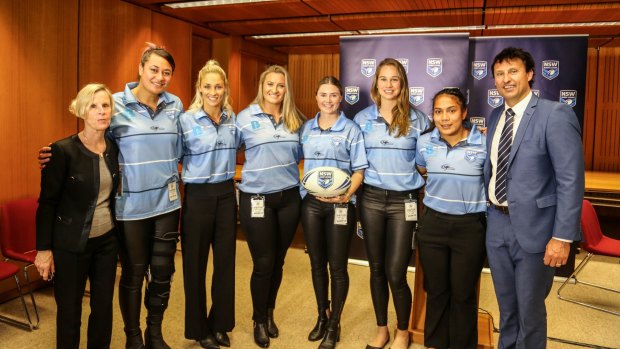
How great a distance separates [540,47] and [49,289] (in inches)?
196

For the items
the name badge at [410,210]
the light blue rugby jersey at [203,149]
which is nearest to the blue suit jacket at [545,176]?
the name badge at [410,210]

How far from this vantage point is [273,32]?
23.2ft

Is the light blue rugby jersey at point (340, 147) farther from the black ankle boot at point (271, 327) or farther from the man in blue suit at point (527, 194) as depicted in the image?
the black ankle boot at point (271, 327)

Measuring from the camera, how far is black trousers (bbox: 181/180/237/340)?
9.89ft

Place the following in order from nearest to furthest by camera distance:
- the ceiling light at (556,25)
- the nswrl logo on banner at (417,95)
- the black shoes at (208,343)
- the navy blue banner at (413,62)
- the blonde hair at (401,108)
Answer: the blonde hair at (401,108)
the black shoes at (208,343)
the navy blue banner at (413,62)
the nswrl logo on banner at (417,95)
the ceiling light at (556,25)

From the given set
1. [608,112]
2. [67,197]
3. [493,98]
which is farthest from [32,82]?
[608,112]

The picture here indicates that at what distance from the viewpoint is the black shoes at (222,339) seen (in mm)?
3293

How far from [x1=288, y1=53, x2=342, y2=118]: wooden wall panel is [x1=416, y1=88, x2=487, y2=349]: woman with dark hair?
20.5 feet

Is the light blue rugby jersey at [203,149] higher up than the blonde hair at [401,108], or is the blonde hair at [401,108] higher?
the blonde hair at [401,108]

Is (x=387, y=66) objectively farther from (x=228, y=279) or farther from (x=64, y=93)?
(x=64, y=93)

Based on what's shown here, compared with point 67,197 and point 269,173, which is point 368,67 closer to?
point 269,173

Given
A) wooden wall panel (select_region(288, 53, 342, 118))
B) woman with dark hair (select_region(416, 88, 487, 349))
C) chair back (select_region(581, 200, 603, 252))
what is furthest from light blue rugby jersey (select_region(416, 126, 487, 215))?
wooden wall panel (select_region(288, 53, 342, 118))

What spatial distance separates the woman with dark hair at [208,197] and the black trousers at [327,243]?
0.48 m

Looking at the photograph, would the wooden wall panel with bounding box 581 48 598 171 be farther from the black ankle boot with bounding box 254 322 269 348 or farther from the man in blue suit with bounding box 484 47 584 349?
the black ankle boot with bounding box 254 322 269 348
